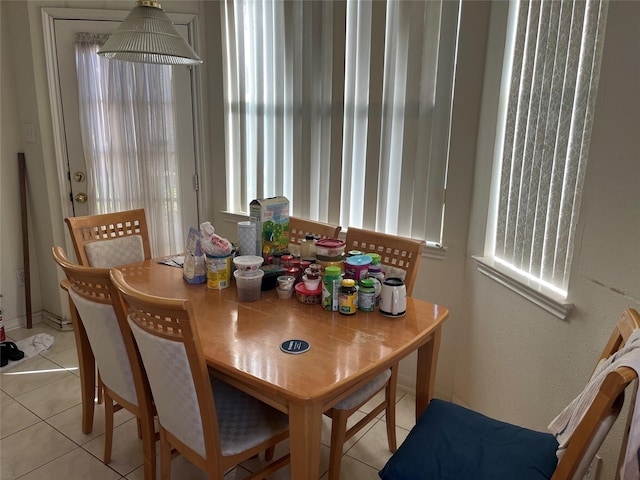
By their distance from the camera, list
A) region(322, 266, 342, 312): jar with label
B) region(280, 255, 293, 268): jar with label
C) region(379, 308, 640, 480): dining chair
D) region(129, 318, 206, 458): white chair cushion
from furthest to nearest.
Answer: region(280, 255, 293, 268): jar with label
region(322, 266, 342, 312): jar with label
region(129, 318, 206, 458): white chair cushion
region(379, 308, 640, 480): dining chair

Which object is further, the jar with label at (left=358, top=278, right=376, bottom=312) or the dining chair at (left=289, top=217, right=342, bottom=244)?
the dining chair at (left=289, top=217, right=342, bottom=244)

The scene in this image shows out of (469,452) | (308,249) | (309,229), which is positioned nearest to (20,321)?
(309,229)

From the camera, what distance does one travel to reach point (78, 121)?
303 cm

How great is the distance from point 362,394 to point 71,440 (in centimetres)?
143

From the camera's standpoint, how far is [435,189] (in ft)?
7.63

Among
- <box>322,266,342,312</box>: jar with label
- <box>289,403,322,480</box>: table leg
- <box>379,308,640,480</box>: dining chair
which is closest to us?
<box>379,308,640,480</box>: dining chair

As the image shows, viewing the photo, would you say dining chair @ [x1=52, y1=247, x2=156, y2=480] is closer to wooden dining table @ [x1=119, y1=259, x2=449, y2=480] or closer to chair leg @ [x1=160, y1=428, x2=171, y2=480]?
chair leg @ [x1=160, y1=428, x2=171, y2=480]

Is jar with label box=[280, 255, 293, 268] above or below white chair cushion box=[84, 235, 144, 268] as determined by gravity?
above

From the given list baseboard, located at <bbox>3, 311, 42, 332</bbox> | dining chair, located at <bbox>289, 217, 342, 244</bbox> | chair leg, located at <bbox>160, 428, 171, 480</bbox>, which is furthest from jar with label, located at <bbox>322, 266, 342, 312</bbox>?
baseboard, located at <bbox>3, 311, 42, 332</bbox>

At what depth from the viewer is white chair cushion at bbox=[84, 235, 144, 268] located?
7.40ft

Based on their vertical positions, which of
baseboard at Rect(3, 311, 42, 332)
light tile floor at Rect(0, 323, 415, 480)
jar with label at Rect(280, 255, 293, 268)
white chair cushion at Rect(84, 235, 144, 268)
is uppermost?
jar with label at Rect(280, 255, 293, 268)

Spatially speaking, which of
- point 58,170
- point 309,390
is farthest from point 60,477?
point 58,170

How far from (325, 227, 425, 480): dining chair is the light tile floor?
0.19 metres

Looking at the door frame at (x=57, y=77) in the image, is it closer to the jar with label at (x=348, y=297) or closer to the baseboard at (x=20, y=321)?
the baseboard at (x=20, y=321)
